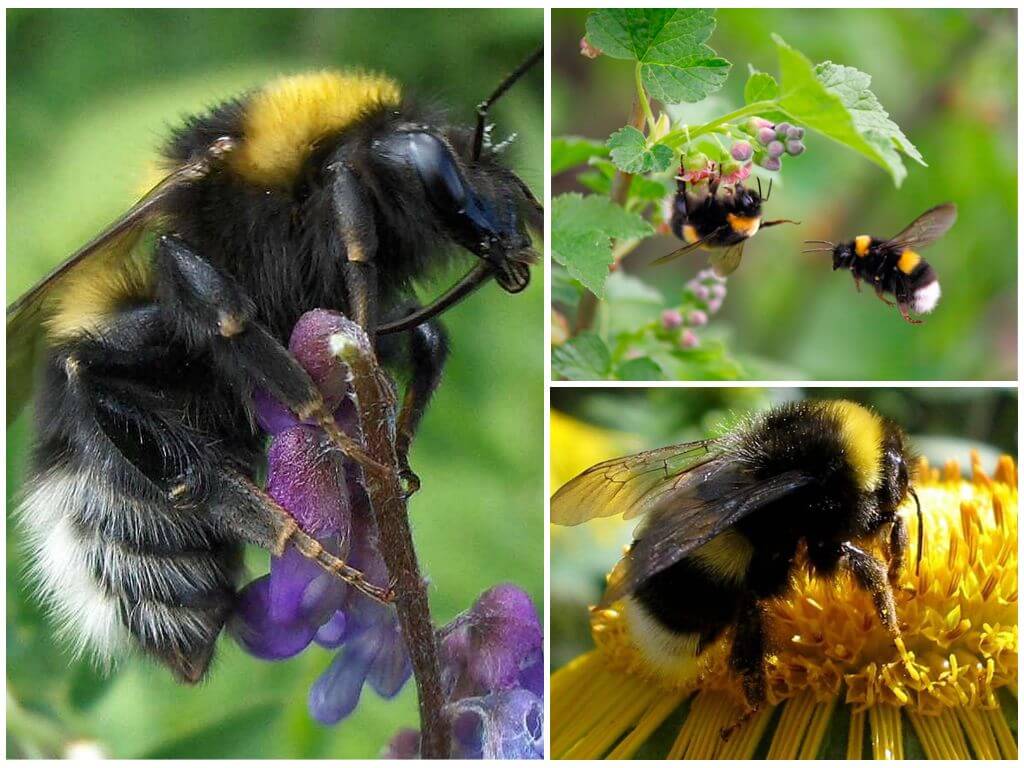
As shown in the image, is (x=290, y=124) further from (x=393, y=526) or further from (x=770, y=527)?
Result: (x=770, y=527)

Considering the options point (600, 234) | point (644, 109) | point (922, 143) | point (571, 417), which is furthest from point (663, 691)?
point (922, 143)

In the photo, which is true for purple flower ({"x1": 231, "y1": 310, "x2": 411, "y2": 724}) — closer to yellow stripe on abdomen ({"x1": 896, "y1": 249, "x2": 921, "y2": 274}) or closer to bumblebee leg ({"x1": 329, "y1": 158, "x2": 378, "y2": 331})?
bumblebee leg ({"x1": 329, "y1": 158, "x2": 378, "y2": 331})

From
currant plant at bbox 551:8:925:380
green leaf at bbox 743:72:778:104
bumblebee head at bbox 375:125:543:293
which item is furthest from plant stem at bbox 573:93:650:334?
bumblebee head at bbox 375:125:543:293

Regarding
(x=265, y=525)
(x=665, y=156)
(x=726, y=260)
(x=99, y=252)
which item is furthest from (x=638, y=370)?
(x=99, y=252)

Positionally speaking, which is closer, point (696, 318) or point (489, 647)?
point (489, 647)

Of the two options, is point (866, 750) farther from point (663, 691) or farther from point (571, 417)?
point (571, 417)
